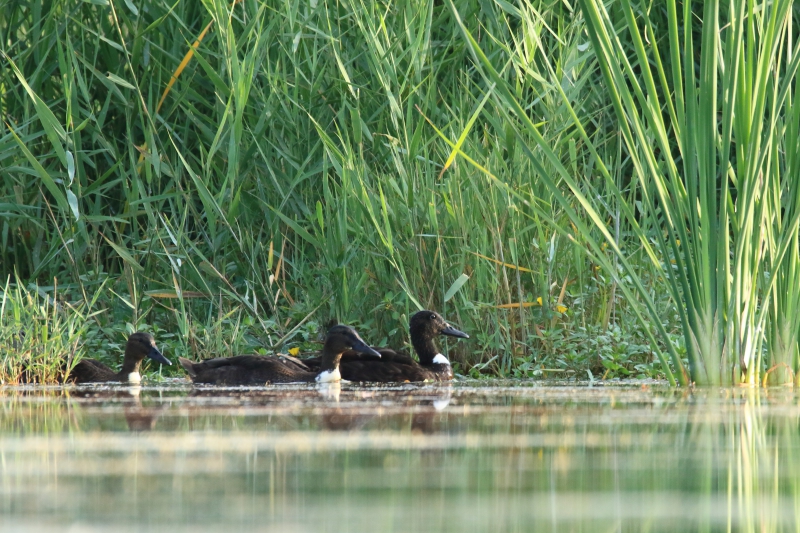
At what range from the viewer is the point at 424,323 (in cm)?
741

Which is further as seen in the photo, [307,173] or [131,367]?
[307,173]

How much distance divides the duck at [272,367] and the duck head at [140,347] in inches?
15.4

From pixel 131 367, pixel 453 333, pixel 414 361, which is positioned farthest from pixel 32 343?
pixel 453 333

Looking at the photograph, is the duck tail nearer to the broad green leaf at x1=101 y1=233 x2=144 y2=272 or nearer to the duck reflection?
the duck reflection

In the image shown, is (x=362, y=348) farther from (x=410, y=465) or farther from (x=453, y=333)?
(x=410, y=465)

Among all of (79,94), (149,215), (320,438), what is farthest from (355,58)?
(320,438)

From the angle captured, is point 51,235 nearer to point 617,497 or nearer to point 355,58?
point 355,58

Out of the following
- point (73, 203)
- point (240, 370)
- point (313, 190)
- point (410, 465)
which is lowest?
point (410, 465)

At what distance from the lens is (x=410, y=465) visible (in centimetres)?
320

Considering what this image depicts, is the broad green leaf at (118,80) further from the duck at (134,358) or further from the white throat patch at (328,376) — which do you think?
the white throat patch at (328,376)

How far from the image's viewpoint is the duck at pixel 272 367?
6977 mm

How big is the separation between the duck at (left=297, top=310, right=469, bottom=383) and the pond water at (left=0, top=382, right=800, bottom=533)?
6.79 feet

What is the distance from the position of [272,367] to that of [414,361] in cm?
84

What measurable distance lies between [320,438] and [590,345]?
363 centimetres
